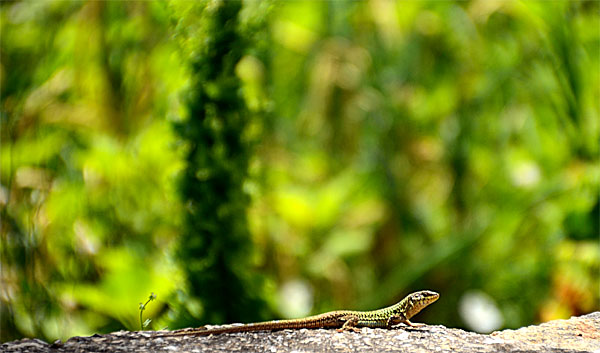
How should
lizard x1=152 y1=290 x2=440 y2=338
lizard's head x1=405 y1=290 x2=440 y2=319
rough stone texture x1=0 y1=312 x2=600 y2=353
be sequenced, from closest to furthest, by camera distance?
rough stone texture x1=0 y1=312 x2=600 y2=353
lizard x1=152 y1=290 x2=440 y2=338
lizard's head x1=405 y1=290 x2=440 y2=319

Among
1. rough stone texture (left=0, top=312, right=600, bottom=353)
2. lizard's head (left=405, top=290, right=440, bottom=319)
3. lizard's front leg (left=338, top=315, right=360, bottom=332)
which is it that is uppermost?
lizard's head (left=405, top=290, right=440, bottom=319)

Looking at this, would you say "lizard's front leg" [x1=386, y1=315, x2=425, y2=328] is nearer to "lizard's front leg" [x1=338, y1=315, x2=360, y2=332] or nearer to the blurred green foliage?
"lizard's front leg" [x1=338, y1=315, x2=360, y2=332]

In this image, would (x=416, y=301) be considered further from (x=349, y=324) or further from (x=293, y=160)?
(x=293, y=160)

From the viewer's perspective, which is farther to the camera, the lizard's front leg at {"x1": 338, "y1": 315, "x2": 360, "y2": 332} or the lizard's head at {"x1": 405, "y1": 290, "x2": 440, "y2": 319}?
the lizard's head at {"x1": 405, "y1": 290, "x2": 440, "y2": 319}

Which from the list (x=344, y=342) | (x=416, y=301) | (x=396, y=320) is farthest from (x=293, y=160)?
(x=344, y=342)

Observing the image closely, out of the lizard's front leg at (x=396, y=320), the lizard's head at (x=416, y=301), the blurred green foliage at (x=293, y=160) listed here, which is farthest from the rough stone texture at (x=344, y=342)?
the blurred green foliage at (x=293, y=160)

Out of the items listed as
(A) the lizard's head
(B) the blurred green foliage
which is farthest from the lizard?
(B) the blurred green foliage
